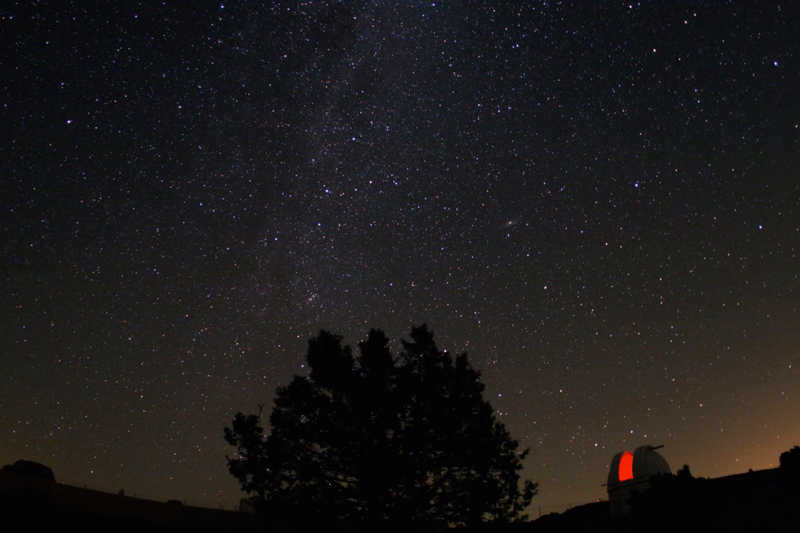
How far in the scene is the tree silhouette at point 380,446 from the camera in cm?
1875

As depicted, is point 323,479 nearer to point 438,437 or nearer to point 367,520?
point 367,520

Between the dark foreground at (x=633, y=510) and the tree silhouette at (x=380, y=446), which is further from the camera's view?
the tree silhouette at (x=380, y=446)

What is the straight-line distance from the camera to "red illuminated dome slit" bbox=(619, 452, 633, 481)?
23.7 metres

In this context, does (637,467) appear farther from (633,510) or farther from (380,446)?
(380,446)

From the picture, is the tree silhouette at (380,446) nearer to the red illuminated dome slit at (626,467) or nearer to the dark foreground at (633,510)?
the dark foreground at (633,510)

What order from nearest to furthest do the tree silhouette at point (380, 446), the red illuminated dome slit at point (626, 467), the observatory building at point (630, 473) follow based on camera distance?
the tree silhouette at point (380, 446), the observatory building at point (630, 473), the red illuminated dome slit at point (626, 467)

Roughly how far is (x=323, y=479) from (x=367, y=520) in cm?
175

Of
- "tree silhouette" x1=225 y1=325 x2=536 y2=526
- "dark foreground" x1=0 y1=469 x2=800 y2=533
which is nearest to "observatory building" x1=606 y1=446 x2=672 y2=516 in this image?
"dark foreground" x1=0 y1=469 x2=800 y2=533

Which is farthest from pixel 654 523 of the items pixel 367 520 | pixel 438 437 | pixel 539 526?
pixel 367 520

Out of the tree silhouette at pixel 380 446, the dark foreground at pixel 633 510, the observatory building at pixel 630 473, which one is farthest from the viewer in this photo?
the observatory building at pixel 630 473

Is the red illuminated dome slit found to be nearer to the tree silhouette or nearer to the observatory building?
the observatory building

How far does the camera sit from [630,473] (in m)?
23.7

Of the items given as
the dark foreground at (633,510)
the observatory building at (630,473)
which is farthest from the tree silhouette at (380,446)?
the observatory building at (630,473)

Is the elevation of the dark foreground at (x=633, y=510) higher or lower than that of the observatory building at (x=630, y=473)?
lower
